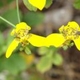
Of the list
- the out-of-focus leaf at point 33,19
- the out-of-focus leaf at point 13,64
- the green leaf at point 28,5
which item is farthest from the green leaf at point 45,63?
the green leaf at point 28,5

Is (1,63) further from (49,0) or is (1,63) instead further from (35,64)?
(49,0)

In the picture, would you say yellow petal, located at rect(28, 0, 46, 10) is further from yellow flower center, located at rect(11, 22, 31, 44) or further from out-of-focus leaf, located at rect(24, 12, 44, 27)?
out-of-focus leaf, located at rect(24, 12, 44, 27)

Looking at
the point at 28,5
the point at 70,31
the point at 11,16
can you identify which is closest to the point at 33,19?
the point at 11,16

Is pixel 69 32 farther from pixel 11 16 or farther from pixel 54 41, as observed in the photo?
pixel 11 16

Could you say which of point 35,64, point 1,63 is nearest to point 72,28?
point 1,63

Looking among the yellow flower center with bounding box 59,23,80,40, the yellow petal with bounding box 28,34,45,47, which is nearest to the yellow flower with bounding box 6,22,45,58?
the yellow petal with bounding box 28,34,45,47
